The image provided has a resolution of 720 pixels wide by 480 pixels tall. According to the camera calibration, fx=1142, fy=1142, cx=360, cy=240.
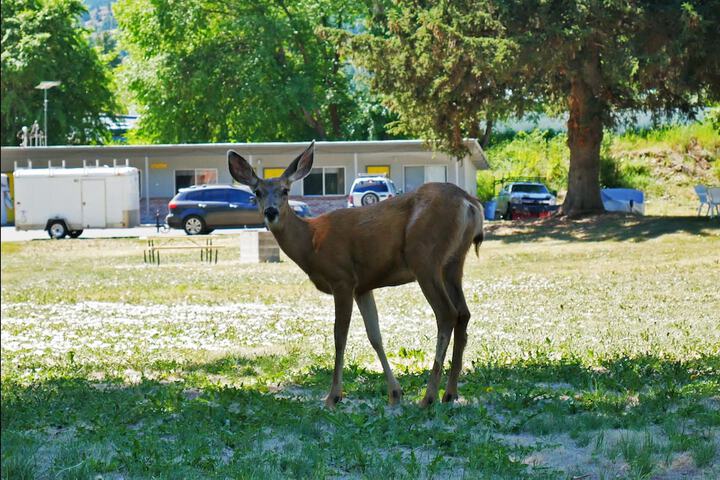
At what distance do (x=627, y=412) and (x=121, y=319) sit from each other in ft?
28.7

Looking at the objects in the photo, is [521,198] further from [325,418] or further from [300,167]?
[325,418]

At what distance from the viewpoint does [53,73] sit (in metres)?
56.7

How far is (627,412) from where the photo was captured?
6.65m

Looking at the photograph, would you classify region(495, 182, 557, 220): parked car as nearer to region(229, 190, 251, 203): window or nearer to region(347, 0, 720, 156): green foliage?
region(347, 0, 720, 156): green foliage

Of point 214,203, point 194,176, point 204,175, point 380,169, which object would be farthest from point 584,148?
point 194,176

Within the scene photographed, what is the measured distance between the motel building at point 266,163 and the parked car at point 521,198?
6.13 ft

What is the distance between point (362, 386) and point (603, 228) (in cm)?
2359

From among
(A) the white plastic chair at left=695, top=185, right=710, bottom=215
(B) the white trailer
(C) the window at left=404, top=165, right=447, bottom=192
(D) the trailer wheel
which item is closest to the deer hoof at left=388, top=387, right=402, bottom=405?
A: (A) the white plastic chair at left=695, top=185, right=710, bottom=215

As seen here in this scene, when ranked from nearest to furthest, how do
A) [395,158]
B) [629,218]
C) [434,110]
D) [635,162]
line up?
[629,218] < [434,110] < [635,162] < [395,158]

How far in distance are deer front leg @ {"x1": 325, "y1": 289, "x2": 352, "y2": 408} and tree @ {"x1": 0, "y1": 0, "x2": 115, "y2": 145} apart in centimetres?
4929

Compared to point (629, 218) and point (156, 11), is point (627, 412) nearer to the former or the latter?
point (629, 218)

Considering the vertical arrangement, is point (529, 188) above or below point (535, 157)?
below

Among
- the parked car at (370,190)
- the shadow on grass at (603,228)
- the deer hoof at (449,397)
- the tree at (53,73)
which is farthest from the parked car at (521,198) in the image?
the deer hoof at (449,397)

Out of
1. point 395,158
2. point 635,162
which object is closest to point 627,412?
point 635,162
